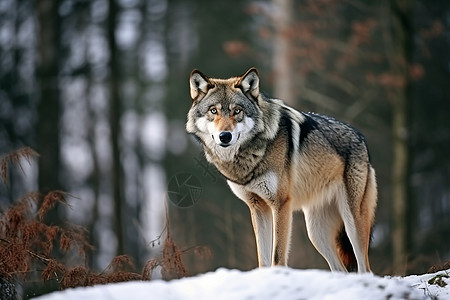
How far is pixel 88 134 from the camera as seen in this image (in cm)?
2517

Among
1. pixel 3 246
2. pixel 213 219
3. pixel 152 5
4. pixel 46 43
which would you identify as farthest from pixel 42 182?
pixel 152 5

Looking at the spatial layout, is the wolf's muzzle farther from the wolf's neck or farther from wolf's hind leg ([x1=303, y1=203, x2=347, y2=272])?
wolf's hind leg ([x1=303, y1=203, x2=347, y2=272])

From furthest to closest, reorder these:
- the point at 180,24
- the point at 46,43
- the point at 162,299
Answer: the point at 180,24 < the point at 46,43 < the point at 162,299

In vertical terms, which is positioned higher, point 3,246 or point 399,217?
point 3,246

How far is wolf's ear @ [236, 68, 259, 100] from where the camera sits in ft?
20.9

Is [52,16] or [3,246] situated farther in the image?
[52,16]

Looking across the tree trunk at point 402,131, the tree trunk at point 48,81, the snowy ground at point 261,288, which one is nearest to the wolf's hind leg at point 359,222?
the snowy ground at point 261,288

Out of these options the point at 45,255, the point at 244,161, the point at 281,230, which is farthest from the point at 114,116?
the point at 281,230

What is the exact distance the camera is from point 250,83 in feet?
21.0

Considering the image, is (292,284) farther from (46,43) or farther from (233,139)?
(46,43)

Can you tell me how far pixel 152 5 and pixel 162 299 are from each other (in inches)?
868

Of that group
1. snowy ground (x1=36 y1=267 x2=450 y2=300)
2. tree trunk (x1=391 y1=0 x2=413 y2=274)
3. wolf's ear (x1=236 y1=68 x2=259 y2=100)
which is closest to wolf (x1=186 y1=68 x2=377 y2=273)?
wolf's ear (x1=236 y1=68 x2=259 y2=100)

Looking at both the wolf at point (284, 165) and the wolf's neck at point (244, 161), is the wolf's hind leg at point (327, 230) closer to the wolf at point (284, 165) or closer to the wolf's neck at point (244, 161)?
the wolf at point (284, 165)

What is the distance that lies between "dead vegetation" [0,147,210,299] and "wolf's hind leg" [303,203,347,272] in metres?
1.28
